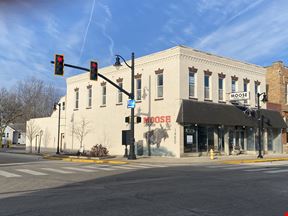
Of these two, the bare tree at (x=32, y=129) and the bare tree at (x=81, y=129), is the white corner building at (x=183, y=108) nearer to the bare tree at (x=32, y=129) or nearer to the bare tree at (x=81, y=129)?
the bare tree at (x=81, y=129)

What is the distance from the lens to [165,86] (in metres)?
29.9

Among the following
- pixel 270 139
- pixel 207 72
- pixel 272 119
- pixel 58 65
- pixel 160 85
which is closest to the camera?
pixel 58 65

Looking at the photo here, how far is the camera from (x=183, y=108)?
92.7 ft

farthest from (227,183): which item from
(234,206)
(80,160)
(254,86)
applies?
(254,86)

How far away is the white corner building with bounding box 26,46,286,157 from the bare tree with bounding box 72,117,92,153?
112mm

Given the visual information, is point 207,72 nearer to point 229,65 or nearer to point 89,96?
point 229,65

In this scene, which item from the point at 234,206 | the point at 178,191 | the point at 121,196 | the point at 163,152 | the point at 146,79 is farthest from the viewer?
the point at 146,79

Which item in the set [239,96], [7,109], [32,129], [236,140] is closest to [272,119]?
[236,140]

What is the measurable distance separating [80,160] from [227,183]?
15441 mm

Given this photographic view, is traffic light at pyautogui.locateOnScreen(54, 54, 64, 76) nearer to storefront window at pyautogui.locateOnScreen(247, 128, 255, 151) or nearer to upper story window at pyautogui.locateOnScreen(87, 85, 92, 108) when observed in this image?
upper story window at pyautogui.locateOnScreen(87, 85, 92, 108)

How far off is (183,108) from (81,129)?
15.8 meters

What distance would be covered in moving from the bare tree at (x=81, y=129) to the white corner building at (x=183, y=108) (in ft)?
0.37

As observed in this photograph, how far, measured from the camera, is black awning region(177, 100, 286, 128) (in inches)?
1114

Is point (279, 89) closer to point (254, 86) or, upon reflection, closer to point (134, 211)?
point (254, 86)
